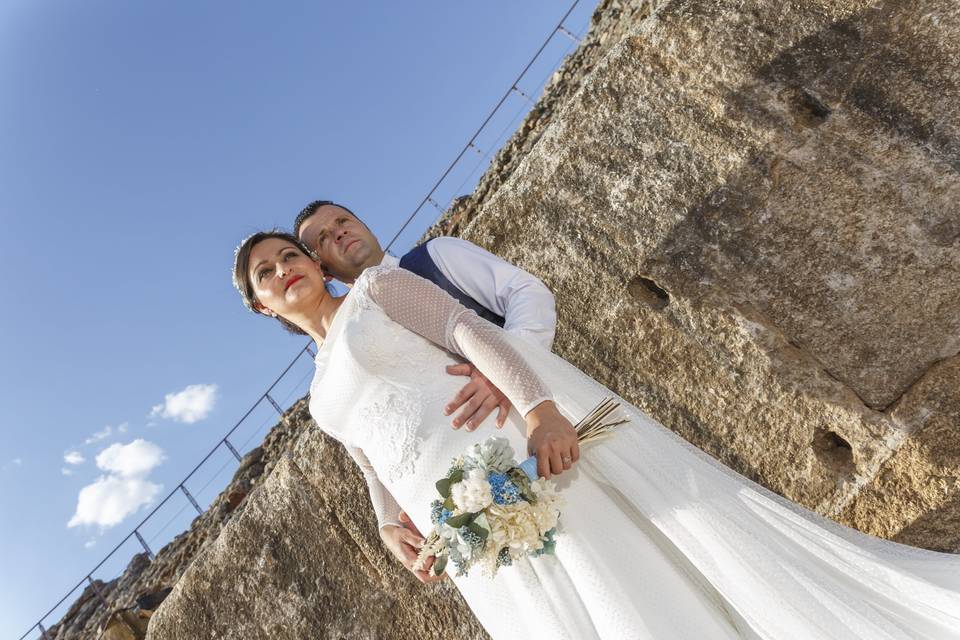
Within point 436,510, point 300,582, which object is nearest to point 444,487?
point 436,510

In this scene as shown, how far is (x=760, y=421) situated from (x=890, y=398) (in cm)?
52

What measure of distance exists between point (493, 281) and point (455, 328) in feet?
2.10

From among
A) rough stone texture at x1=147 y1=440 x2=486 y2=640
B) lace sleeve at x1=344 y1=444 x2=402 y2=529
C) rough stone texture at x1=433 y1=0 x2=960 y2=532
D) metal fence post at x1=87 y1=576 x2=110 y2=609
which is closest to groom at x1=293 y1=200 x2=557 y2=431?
rough stone texture at x1=433 y1=0 x2=960 y2=532

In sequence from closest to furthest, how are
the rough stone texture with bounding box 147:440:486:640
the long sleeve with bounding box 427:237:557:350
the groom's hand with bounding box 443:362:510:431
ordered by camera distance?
1. the groom's hand with bounding box 443:362:510:431
2. the long sleeve with bounding box 427:237:557:350
3. the rough stone texture with bounding box 147:440:486:640

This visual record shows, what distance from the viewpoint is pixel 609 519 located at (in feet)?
8.48

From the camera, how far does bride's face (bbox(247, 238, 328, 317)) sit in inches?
126

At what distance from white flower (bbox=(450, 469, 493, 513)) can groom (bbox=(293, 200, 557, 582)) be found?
365 mm

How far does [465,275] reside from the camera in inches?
134

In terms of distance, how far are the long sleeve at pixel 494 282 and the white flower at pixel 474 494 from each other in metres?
0.93

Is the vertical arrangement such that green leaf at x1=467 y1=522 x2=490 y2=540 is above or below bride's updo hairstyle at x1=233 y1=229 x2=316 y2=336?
below

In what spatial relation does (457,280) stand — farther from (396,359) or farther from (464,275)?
(396,359)

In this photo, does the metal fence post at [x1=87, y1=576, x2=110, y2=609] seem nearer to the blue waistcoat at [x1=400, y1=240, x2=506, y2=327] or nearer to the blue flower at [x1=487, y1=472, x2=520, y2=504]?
the blue waistcoat at [x1=400, y1=240, x2=506, y2=327]

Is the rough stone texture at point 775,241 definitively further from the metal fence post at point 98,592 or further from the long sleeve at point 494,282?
the metal fence post at point 98,592

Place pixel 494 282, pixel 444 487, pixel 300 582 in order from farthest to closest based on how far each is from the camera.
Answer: pixel 300 582, pixel 494 282, pixel 444 487
